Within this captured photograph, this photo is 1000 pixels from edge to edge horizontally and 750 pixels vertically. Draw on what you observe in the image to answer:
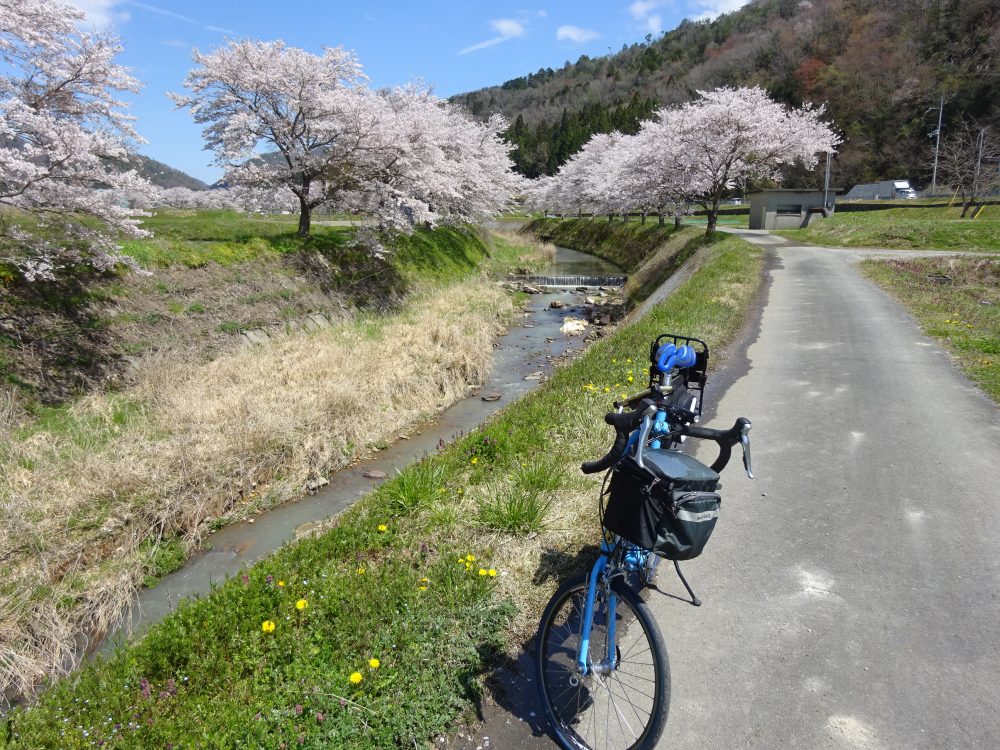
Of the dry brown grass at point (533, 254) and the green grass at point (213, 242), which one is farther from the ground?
the green grass at point (213, 242)

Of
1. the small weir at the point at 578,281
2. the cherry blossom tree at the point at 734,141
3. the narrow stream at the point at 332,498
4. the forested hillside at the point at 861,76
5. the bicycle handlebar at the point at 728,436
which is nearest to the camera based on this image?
the bicycle handlebar at the point at 728,436

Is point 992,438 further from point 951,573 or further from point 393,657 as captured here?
point 393,657

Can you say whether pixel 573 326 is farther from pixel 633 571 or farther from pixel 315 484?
pixel 633 571

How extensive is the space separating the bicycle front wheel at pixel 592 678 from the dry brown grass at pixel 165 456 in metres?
4.77

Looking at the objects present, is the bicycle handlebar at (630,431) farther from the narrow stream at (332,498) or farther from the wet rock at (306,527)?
the wet rock at (306,527)

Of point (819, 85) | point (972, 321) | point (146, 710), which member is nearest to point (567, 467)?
point (146, 710)

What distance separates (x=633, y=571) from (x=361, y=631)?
1.87 metres

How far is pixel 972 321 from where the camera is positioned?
11.7 metres

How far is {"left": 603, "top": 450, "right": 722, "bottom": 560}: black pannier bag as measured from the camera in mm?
2449

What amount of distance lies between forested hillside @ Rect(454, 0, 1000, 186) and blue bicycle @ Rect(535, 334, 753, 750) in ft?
227

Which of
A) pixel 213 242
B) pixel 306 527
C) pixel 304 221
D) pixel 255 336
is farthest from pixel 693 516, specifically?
pixel 304 221

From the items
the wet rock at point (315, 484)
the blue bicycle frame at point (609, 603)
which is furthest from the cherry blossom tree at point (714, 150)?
the blue bicycle frame at point (609, 603)

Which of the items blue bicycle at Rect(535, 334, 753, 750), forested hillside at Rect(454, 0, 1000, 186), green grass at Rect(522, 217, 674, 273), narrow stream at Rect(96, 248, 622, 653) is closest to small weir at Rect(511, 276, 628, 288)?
green grass at Rect(522, 217, 674, 273)

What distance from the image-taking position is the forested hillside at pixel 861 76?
57875 millimetres
